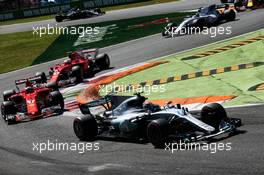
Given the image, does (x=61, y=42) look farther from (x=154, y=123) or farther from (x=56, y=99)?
(x=154, y=123)

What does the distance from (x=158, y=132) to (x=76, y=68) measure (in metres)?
14.0

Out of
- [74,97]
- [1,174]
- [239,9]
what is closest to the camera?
[1,174]

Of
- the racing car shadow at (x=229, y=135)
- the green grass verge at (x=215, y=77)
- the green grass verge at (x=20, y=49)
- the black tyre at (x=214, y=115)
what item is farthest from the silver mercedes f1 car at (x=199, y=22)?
the racing car shadow at (x=229, y=135)

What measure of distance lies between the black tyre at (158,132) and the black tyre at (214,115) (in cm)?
130

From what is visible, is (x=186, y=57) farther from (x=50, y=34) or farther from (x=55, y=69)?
(x=50, y=34)

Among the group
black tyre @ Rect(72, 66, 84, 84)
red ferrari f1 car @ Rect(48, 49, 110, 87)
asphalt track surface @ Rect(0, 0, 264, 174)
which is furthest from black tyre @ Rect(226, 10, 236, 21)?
asphalt track surface @ Rect(0, 0, 264, 174)

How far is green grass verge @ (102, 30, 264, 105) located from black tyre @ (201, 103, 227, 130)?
303 cm

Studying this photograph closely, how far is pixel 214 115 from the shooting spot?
14234 mm

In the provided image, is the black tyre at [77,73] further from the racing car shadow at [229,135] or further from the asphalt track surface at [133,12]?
the asphalt track surface at [133,12]

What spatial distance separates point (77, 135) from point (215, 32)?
19445mm

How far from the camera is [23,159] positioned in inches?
603

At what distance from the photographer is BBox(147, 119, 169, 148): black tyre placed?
44.5 ft

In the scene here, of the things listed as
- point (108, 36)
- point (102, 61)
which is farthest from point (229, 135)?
point (108, 36)

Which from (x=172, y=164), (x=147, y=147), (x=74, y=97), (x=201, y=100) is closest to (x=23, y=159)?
(x=147, y=147)
